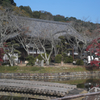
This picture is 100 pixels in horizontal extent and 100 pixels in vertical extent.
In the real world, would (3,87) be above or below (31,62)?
below

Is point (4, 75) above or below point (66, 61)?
below

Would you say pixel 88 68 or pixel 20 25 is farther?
pixel 20 25

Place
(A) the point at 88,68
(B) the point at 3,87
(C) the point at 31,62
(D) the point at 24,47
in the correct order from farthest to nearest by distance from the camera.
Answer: (D) the point at 24,47 → (A) the point at 88,68 → (C) the point at 31,62 → (B) the point at 3,87

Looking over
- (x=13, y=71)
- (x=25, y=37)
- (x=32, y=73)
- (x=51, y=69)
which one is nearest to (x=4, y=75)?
(x=13, y=71)

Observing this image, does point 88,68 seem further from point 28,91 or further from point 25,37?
point 28,91

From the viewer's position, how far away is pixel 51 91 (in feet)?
29.5

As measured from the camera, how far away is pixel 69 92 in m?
8.74

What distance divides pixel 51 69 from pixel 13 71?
4.76 m

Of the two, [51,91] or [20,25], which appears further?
[20,25]

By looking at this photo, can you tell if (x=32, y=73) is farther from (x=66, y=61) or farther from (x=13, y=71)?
(x=66, y=61)

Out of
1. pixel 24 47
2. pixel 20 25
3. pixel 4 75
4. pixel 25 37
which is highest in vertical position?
pixel 20 25

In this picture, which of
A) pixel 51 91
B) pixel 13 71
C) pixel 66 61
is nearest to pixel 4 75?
pixel 13 71

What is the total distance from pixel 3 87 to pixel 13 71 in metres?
8.22

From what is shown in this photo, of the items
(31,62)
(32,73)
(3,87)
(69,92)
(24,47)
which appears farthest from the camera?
(24,47)
